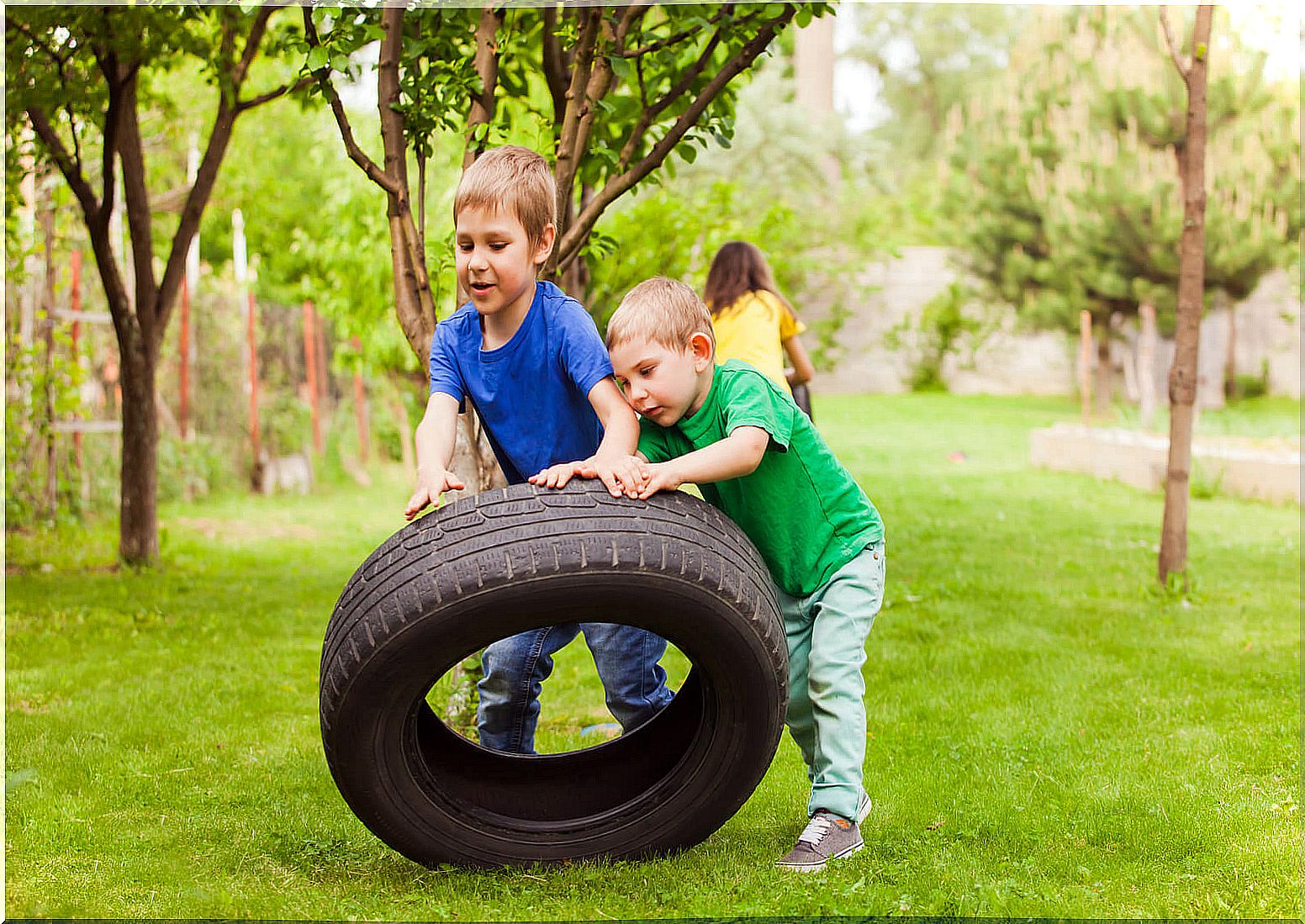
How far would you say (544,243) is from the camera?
10.0 feet

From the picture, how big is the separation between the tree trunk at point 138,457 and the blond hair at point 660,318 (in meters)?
5.65

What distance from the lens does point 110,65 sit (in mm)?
7156

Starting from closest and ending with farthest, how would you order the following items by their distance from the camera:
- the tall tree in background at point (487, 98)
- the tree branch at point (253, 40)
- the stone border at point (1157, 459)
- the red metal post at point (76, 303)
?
the tall tree in background at point (487, 98), the tree branch at point (253, 40), the stone border at point (1157, 459), the red metal post at point (76, 303)

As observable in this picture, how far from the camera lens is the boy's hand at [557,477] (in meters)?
2.66

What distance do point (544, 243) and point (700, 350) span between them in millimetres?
473

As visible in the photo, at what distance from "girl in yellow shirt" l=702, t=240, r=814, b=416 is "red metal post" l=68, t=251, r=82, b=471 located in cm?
658

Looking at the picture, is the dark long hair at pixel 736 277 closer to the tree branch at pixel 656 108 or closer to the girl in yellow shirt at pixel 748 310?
the girl in yellow shirt at pixel 748 310

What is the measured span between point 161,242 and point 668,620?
17.7 meters

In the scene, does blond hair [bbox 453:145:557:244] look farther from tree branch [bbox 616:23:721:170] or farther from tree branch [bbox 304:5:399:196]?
tree branch [bbox 616:23:721:170]

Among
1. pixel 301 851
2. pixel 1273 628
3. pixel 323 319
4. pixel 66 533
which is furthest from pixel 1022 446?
pixel 301 851

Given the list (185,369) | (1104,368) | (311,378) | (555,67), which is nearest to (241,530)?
(185,369)

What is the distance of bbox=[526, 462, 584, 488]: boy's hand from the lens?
266 centimetres

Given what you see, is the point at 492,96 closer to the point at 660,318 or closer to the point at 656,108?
the point at 656,108

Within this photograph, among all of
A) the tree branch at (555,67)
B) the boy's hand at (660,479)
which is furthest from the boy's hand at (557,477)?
the tree branch at (555,67)
